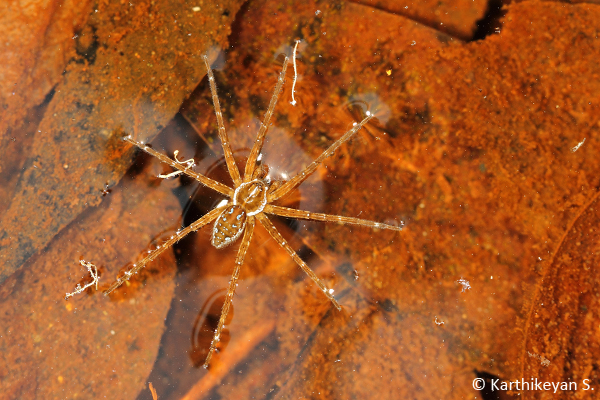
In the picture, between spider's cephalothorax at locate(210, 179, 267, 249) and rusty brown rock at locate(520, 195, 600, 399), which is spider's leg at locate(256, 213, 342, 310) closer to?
spider's cephalothorax at locate(210, 179, 267, 249)

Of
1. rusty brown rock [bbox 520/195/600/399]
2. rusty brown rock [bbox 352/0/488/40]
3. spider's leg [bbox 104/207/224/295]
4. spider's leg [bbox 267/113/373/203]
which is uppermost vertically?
rusty brown rock [bbox 352/0/488/40]

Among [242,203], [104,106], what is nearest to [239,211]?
[242,203]

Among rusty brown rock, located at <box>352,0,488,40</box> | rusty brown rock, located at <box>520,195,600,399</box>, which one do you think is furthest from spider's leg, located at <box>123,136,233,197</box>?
rusty brown rock, located at <box>520,195,600,399</box>

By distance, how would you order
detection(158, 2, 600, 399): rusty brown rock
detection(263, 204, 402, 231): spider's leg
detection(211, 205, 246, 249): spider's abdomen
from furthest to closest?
detection(211, 205, 246, 249): spider's abdomen, detection(263, 204, 402, 231): spider's leg, detection(158, 2, 600, 399): rusty brown rock

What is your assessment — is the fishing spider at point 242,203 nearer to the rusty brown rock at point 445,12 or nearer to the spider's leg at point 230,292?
the spider's leg at point 230,292

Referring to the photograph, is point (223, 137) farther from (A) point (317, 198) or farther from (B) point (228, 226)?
(A) point (317, 198)

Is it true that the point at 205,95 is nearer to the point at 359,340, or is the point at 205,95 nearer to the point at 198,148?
the point at 198,148

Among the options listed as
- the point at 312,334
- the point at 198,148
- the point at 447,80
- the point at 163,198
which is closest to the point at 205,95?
the point at 198,148

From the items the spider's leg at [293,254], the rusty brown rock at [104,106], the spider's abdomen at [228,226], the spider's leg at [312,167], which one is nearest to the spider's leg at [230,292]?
the spider's abdomen at [228,226]
